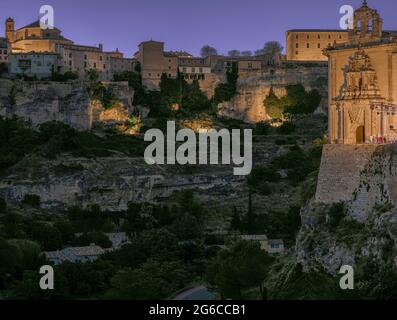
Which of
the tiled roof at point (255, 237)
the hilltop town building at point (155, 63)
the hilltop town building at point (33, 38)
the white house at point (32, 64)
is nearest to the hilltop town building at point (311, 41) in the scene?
the hilltop town building at point (155, 63)

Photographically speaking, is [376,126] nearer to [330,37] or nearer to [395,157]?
[395,157]

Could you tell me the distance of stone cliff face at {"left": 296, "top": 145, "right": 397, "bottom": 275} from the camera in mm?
25156

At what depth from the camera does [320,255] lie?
27062mm

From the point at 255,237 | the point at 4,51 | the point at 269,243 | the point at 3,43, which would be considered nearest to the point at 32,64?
the point at 4,51

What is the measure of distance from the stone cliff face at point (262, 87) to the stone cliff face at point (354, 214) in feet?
148

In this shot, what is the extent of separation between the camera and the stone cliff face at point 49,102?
6719 centimetres

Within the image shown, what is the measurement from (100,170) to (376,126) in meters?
33.0

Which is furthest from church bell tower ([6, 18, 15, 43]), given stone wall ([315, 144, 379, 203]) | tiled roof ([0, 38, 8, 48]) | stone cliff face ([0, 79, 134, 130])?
stone wall ([315, 144, 379, 203])

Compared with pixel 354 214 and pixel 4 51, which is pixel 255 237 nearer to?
pixel 354 214

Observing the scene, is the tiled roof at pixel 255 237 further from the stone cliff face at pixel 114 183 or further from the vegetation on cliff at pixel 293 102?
the vegetation on cliff at pixel 293 102

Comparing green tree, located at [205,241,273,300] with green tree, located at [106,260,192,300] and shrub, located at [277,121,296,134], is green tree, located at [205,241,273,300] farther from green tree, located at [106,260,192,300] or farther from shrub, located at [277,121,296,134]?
shrub, located at [277,121,296,134]

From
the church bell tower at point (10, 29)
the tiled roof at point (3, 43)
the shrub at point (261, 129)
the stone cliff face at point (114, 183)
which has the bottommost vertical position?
the stone cliff face at point (114, 183)

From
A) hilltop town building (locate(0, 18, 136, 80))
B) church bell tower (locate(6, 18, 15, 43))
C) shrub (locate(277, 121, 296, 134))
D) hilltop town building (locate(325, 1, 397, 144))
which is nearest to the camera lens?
hilltop town building (locate(325, 1, 397, 144))
